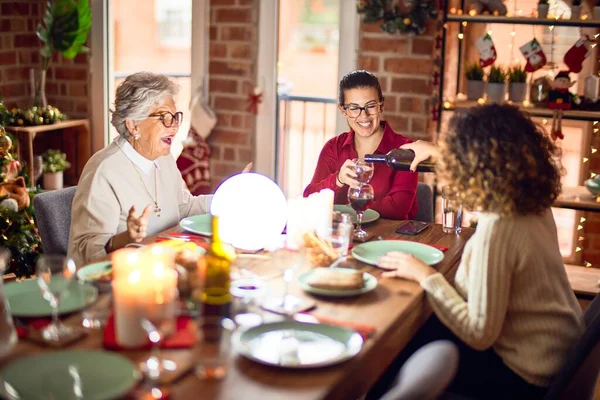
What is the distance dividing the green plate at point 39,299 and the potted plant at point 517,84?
245 centimetres

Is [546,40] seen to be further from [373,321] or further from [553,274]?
[373,321]

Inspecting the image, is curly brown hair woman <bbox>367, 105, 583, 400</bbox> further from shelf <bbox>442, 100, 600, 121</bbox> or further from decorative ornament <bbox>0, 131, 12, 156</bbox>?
decorative ornament <bbox>0, 131, 12, 156</bbox>

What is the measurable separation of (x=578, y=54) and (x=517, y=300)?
2.06m

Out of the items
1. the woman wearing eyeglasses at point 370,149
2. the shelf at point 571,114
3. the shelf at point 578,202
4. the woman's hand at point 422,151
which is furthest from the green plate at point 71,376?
the shelf at point 578,202

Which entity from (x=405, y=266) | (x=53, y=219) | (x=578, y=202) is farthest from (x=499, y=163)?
(x=578, y=202)

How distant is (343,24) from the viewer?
411 cm

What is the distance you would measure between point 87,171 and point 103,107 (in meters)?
2.21

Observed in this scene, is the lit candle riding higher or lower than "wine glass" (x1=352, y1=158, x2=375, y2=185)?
lower

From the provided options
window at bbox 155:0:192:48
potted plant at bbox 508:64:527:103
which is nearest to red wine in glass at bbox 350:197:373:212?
potted plant at bbox 508:64:527:103

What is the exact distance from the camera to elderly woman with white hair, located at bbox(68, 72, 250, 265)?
2463mm

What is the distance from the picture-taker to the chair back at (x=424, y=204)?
320cm

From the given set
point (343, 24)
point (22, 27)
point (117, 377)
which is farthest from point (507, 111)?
point (22, 27)

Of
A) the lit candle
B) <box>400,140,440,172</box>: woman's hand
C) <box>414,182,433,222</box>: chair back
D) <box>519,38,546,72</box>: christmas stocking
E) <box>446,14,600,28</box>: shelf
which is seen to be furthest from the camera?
<box>519,38,546,72</box>: christmas stocking

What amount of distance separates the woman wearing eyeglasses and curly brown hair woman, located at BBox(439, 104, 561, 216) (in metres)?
0.94
